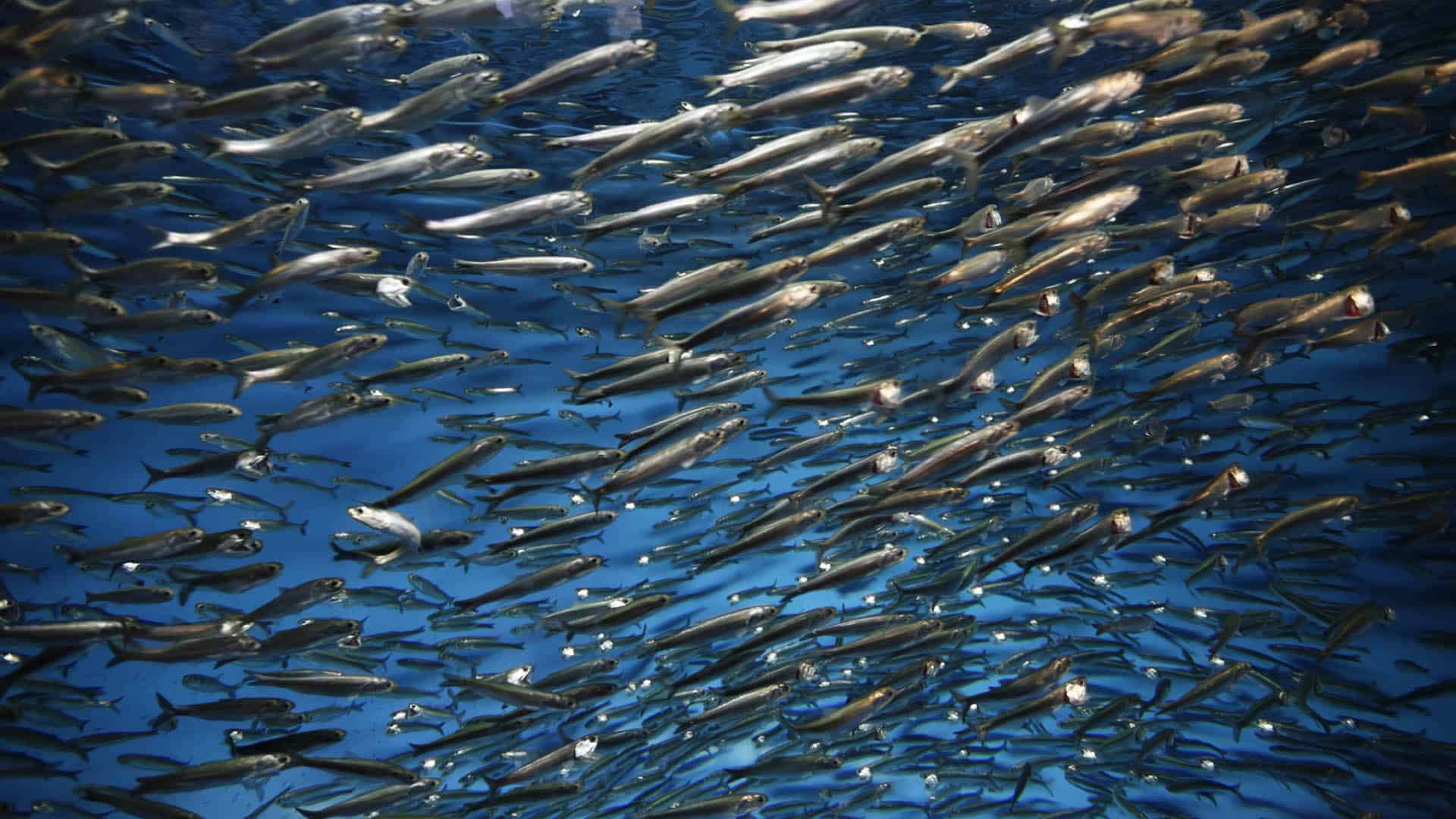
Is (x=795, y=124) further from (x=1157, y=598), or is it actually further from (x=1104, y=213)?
(x=1157, y=598)

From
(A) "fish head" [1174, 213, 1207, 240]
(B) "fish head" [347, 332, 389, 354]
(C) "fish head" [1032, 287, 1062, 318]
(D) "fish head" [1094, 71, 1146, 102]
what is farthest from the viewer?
(A) "fish head" [1174, 213, 1207, 240]

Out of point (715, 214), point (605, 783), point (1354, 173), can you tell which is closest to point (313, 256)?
point (715, 214)

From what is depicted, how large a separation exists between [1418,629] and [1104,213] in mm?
10201

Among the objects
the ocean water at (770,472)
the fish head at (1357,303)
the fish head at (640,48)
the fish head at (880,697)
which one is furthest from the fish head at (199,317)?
the fish head at (1357,303)

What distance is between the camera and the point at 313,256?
4.74 meters

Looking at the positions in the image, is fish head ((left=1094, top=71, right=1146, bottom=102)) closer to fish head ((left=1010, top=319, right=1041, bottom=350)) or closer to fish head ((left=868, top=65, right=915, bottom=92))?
fish head ((left=868, top=65, right=915, bottom=92))

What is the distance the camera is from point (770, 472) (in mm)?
7926

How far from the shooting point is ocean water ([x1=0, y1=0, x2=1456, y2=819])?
22.8 ft

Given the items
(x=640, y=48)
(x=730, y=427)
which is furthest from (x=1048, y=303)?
(x=640, y=48)

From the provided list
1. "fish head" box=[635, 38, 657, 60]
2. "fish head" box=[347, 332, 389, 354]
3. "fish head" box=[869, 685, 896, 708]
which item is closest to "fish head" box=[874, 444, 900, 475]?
"fish head" box=[869, 685, 896, 708]

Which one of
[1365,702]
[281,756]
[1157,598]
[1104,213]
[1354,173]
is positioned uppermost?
[1104,213]

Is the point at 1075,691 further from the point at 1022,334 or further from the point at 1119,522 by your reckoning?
the point at 1022,334

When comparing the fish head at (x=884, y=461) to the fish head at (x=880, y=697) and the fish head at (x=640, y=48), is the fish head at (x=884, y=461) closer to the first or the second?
the fish head at (x=880, y=697)

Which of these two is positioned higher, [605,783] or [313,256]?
[313,256]
